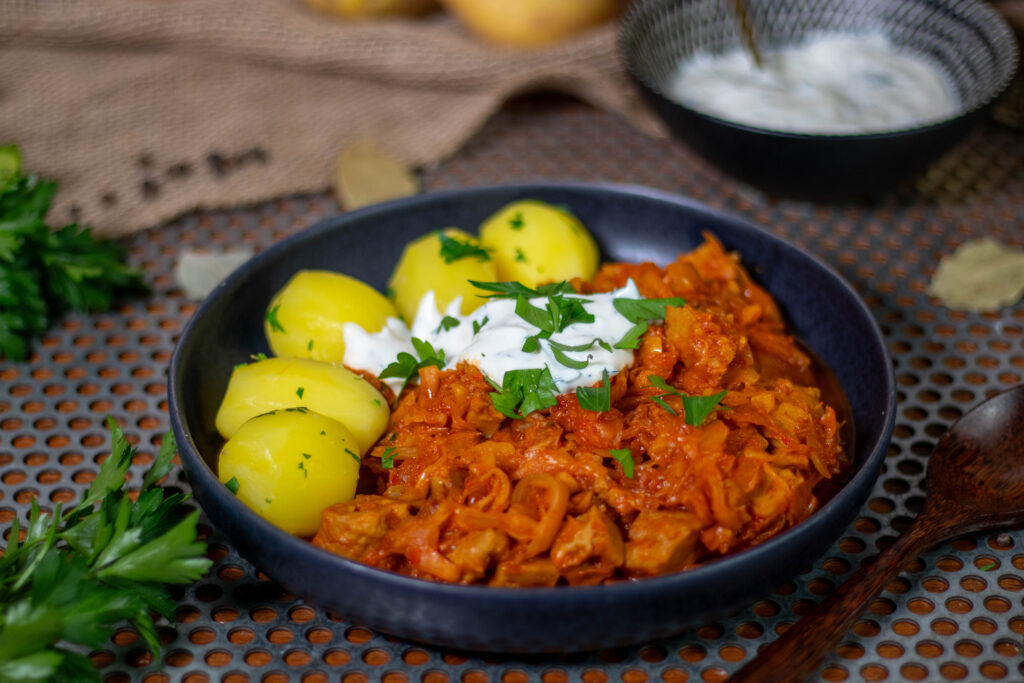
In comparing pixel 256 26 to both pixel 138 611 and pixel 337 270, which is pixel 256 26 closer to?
pixel 337 270

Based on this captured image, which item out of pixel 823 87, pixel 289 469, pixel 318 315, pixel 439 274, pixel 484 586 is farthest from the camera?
pixel 823 87

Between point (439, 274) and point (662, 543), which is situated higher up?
point (439, 274)

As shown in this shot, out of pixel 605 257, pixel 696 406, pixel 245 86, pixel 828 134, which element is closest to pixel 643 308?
pixel 696 406

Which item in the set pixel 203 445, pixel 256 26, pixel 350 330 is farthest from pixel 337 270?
pixel 256 26

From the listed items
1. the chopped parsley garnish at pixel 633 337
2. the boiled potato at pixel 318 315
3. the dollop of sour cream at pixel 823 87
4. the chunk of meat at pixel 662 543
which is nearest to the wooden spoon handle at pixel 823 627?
the chunk of meat at pixel 662 543

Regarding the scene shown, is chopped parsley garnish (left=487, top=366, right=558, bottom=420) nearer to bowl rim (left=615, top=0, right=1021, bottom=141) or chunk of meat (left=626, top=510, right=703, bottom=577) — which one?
chunk of meat (left=626, top=510, right=703, bottom=577)

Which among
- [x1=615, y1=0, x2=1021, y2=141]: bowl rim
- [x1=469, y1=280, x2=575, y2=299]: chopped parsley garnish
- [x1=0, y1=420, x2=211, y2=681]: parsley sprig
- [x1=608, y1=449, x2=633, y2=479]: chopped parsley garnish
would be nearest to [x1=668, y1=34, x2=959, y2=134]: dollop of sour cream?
[x1=615, y1=0, x2=1021, y2=141]: bowl rim

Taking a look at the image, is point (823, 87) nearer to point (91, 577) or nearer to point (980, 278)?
point (980, 278)
